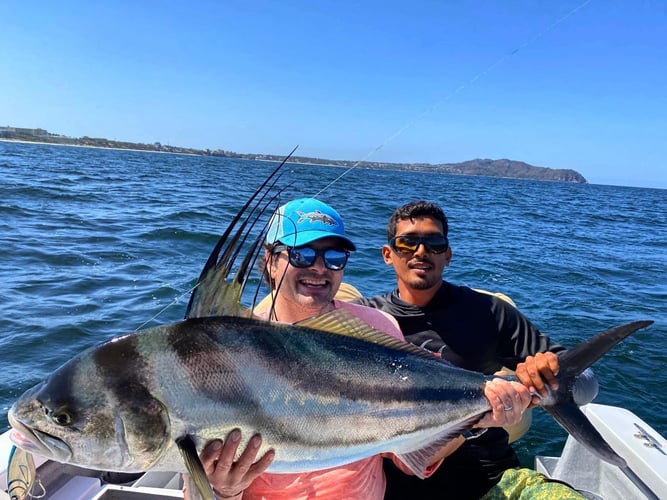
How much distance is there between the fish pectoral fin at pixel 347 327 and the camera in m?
2.39

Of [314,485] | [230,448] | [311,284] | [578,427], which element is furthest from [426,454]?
[311,284]

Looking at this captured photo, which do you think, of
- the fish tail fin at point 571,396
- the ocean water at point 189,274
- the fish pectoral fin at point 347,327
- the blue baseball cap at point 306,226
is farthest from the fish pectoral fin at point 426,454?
the ocean water at point 189,274

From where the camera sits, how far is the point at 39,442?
1.82 meters

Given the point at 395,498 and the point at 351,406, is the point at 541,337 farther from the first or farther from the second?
the point at 351,406

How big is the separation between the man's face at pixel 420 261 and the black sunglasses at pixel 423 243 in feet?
0.07

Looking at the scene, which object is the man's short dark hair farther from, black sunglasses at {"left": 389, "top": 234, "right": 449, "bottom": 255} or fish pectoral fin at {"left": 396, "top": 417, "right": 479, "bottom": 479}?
fish pectoral fin at {"left": 396, "top": 417, "right": 479, "bottom": 479}

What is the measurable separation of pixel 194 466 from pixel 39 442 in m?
0.58

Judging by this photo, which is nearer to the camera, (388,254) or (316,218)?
(316,218)

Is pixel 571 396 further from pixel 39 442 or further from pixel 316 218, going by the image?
pixel 39 442

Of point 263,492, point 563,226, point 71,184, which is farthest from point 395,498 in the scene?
point 71,184

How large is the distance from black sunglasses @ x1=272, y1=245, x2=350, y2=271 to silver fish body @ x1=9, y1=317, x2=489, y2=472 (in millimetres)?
906

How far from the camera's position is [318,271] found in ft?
10.8

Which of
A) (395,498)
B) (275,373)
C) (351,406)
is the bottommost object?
(395,498)

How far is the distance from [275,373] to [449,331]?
7.95ft
